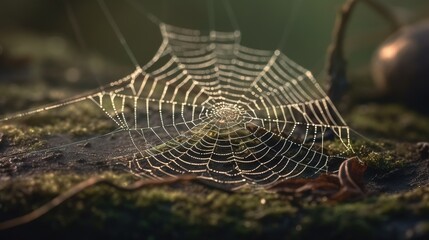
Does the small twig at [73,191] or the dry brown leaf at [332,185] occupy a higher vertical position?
the small twig at [73,191]

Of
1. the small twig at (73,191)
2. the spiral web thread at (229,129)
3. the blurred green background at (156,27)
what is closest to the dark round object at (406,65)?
the spiral web thread at (229,129)

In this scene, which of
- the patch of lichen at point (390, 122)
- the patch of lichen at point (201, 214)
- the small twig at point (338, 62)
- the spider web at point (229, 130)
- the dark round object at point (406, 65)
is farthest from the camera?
the dark round object at point (406, 65)

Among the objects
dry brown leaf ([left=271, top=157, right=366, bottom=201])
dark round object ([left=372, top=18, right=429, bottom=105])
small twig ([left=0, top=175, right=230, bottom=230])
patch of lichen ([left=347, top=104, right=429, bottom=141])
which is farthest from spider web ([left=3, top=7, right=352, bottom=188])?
dark round object ([left=372, top=18, right=429, bottom=105])

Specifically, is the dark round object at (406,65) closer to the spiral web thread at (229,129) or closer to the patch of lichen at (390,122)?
the patch of lichen at (390,122)

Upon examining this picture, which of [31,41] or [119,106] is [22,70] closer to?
[31,41]

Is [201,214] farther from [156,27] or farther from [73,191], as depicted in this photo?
[156,27]

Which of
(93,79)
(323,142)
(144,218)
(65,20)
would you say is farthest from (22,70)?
(144,218)
